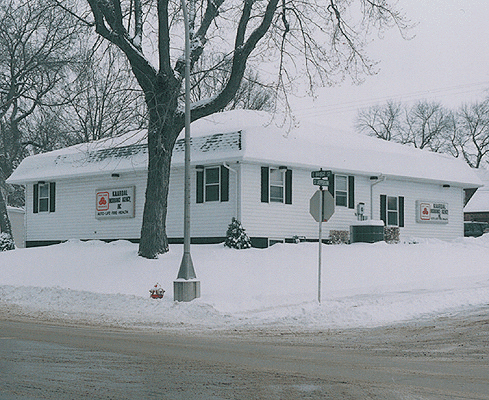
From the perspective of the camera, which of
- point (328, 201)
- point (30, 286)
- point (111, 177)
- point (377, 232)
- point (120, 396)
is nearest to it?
point (120, 396)

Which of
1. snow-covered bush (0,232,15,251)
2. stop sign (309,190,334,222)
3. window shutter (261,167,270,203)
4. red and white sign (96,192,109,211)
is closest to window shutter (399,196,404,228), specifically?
window shutter (261,167,270,203)

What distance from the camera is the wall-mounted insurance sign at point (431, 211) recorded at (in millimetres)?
34872

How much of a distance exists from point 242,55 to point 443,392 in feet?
53.9

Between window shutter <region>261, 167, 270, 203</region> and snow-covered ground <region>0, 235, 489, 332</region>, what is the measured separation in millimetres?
2511

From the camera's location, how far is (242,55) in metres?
22.8

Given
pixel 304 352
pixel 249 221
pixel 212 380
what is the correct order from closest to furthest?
pixel 212 380, pixel 304 352, pixel 249 221

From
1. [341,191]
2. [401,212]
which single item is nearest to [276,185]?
[341,191]

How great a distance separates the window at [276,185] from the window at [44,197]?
38.6 ft

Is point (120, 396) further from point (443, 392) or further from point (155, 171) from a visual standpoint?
point (155, 171)

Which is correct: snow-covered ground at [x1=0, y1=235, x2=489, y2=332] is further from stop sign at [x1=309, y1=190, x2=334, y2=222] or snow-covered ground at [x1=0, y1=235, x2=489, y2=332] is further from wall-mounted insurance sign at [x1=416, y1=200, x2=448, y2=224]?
wall-mounted insurance sign at [x1=416, y1=200, x2=448, y2=224]

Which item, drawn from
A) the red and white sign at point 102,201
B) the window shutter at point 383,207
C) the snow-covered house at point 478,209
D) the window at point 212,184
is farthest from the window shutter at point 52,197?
the snow-covered house at point 478,209

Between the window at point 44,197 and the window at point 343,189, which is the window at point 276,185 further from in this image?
the window at point 44,197

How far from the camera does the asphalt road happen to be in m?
7.78

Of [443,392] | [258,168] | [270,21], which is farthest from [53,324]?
[258,168]
